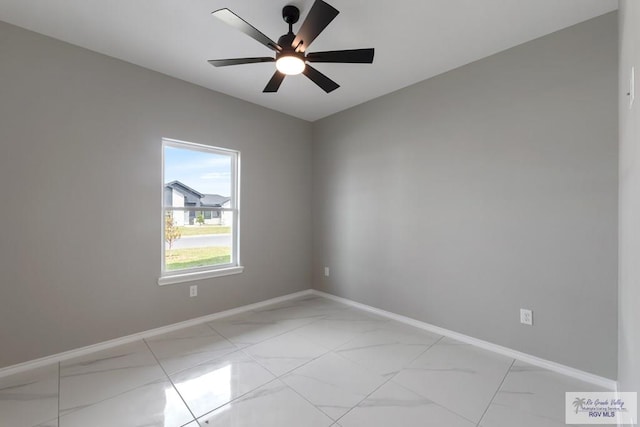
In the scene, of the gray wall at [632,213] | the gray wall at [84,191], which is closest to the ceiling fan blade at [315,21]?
the gray wall at [632,213]

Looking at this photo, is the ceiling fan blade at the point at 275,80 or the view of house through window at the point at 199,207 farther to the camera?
the view of house through window at the point at 199,207

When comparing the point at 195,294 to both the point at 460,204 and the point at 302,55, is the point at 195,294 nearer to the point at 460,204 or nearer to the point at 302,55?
the point at 302,55

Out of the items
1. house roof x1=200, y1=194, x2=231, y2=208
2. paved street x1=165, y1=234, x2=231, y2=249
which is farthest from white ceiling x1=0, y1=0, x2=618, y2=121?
paved street x1=165, y1=234, x2=231, y2=249

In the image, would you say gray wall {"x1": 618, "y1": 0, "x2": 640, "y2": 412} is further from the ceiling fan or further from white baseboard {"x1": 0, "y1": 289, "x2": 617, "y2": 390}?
the ceiling fan

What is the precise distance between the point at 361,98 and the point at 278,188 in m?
1.67

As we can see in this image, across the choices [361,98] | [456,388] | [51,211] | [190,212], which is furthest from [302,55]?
[456,388]

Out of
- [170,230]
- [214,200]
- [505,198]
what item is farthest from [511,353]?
[170,230]

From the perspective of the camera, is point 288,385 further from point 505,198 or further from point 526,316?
point 505,198

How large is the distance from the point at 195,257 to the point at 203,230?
0.34m

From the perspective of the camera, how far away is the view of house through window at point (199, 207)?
3.07 metres

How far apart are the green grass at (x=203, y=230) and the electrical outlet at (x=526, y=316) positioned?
326 cm

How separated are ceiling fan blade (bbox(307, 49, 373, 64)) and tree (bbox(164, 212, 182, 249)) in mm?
2267

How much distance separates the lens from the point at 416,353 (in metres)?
2.49

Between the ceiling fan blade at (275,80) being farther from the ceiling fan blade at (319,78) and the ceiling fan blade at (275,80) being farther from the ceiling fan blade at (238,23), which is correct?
the ceiling fan blade at (238,23)
